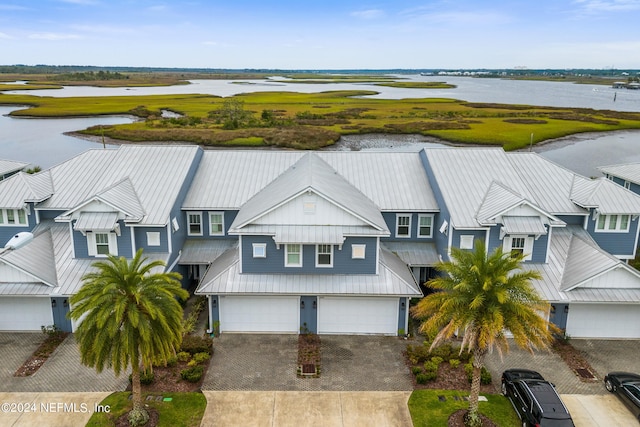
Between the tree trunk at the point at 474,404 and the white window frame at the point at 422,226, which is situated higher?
the white window frame at the point at 422,226

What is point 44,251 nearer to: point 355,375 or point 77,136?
point 355,375

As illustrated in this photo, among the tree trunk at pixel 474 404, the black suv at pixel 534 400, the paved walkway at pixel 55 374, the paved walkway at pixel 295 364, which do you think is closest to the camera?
the black suv at pixel 534 400

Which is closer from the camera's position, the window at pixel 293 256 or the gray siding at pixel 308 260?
the gray siding at pixel 308 260

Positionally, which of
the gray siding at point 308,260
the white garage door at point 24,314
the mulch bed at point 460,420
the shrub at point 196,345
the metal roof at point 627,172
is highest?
the metal roof at point 627,172

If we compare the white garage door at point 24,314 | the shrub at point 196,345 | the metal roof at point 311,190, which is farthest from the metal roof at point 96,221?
the shrub at point 196,345

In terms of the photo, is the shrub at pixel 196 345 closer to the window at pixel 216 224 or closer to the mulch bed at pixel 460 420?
the window at pixel 216 224

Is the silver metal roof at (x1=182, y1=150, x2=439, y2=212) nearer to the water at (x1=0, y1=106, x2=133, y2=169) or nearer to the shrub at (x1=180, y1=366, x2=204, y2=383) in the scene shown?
the shrub at (x1=180, y1=366, x2=204, y2=383)

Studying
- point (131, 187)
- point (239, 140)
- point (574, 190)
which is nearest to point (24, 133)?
point (239, 140)
